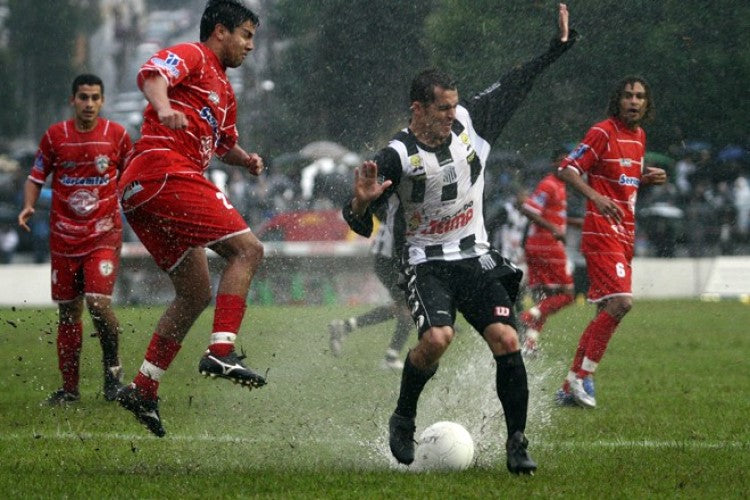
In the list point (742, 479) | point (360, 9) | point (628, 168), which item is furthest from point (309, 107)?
point (742, 479)

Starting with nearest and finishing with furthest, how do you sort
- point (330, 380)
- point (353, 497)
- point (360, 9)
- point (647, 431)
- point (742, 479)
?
1. point (353, 497)
2. point (742, 479)
3. point (647, 431)
4. point (330, 380)
5. point (360, 9)

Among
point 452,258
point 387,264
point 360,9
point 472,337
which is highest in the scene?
point 360,9

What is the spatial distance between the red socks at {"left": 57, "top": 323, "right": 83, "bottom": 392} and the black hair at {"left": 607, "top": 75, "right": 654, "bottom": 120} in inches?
166

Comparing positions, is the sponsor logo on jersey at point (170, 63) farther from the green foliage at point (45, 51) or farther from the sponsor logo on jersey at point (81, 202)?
the green foliage at point (45, 51)

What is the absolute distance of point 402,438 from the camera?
21.4ft

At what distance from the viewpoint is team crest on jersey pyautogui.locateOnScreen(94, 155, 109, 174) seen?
9.55m

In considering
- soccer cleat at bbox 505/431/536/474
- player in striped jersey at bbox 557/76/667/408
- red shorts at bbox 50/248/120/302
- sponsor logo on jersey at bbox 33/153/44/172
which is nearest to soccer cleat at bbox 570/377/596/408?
player in striped jersey at bbox 557/76/667/408

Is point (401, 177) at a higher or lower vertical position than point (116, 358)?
higher

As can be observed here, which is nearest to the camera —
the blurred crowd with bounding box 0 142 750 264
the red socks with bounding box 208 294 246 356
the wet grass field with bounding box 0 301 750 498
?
the wet grass field with bounding box 0 301 750 498

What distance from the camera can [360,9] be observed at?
1155 cm

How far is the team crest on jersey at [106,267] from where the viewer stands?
372 inches

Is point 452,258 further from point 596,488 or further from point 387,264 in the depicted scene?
point 387,264

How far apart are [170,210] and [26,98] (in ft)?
122

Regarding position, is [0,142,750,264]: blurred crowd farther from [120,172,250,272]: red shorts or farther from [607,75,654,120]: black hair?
[120,172,250,272]: red shorts
